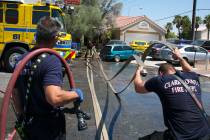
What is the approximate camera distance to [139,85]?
17.1 feet

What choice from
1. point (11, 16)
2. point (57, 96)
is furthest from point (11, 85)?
point (11, 16)

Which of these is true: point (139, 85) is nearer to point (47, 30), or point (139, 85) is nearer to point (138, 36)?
point (47, 30)

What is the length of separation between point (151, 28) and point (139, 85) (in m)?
66.5

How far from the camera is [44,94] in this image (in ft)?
12.0

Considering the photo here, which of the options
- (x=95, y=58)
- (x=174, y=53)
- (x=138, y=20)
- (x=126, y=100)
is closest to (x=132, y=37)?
(x=138, y=20)

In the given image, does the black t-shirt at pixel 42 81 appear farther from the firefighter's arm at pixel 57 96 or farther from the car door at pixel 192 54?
the car door at pixel 192 54

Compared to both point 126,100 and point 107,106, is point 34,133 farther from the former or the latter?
point 126,100

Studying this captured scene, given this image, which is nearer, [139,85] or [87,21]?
[139,85]

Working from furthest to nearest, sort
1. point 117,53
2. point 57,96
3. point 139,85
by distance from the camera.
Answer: point 117,53 → point 139,85 → point 57,96

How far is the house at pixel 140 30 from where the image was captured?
69.9 meters

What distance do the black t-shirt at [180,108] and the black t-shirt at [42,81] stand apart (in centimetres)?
147

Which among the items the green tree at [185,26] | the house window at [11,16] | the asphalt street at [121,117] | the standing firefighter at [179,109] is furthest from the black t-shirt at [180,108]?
the green tree at [185,26]

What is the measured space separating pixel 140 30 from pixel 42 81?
67.1 m

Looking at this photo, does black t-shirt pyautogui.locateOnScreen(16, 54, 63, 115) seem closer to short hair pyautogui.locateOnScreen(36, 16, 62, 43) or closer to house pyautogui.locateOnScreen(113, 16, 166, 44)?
short hair pyautogui.locateOnScreen(36, 16, 62, 43)
